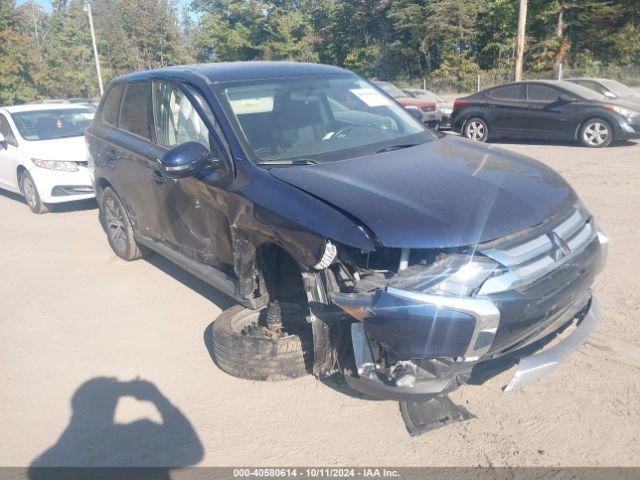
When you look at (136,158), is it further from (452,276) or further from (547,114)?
(547,114)

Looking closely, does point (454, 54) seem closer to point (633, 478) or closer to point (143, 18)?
point (143, 18)

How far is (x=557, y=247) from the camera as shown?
10.3 feet

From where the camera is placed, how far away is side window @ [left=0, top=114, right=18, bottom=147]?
31.1 ft

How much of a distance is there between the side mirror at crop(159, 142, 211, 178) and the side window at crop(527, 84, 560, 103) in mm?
10703

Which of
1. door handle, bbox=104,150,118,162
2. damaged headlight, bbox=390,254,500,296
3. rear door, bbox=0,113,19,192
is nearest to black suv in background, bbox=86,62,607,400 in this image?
damaged headlight, bbox=390,254,500,296

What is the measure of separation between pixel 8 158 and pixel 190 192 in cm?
669

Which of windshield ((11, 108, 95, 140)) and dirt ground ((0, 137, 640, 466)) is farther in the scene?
windshield ((11, 108, 95, 140))

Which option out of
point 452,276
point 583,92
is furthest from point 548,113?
point 452,276

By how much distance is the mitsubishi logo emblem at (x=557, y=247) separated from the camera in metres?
3.11

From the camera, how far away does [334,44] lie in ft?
164

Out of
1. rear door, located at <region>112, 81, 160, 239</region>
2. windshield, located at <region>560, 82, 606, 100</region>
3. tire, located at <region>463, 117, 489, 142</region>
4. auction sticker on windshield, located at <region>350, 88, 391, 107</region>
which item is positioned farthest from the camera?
tire, located at <region>463, 117, 489, 142</region>

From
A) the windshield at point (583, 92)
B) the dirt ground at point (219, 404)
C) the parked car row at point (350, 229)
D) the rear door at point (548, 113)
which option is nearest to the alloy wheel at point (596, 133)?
the rear door at point (548, 113)

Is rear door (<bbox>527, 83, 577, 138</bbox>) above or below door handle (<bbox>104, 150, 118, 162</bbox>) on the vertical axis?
below

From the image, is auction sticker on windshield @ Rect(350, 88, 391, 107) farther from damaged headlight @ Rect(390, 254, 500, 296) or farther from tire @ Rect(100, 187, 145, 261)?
tire @ Rect(100, 187, 145, 261)
